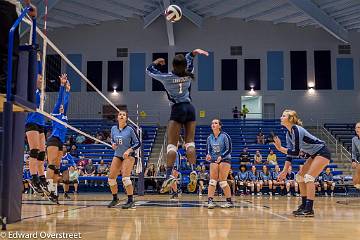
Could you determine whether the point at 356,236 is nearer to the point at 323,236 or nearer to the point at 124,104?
the point at 323,236

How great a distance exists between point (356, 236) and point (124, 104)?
68.9 ft

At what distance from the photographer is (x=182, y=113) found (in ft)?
17.7

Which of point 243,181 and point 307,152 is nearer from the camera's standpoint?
point 307,152

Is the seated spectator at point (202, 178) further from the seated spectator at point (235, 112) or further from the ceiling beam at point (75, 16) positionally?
the ceiling beam at point (75, 16)

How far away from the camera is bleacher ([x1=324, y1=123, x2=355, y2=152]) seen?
2181 centimetres

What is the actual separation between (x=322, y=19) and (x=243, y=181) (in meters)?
9.81

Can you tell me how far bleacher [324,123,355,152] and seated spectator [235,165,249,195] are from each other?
8028mm

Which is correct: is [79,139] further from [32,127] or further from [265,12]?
[32,127]

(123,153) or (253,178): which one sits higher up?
(123,153)

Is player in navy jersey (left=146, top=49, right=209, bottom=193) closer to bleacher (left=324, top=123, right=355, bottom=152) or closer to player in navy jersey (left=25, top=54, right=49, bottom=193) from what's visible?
player in navy jersey (left=25, top=54, right=49, bottom=193)

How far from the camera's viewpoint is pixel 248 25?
24.7 m

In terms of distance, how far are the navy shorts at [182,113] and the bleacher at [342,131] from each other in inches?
709

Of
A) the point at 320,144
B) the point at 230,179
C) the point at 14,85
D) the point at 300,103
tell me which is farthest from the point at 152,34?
the point at 14,85

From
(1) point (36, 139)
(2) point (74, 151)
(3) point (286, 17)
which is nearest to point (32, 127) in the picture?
(1) point (36, 139)
